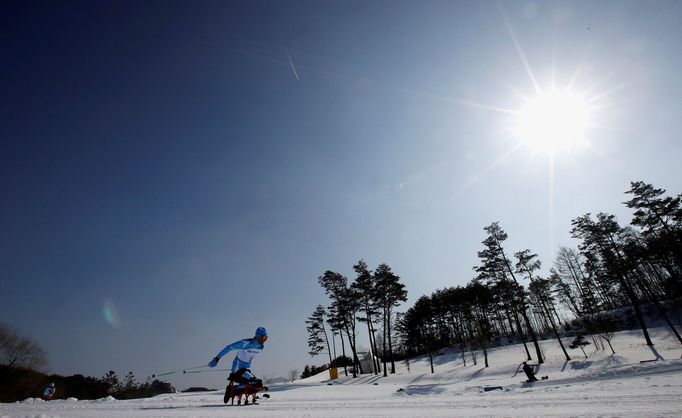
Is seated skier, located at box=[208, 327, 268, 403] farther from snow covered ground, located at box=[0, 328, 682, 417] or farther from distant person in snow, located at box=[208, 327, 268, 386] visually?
snow covered ground, located at box=[0, 328, 682, 417]

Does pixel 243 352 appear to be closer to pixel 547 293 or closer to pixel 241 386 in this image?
pixel 241 386

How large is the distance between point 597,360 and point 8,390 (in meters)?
55.0

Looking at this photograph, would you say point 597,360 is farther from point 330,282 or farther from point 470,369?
point 330,282

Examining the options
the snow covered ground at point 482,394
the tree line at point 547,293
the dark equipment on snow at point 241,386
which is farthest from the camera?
the tree line at point 547,293

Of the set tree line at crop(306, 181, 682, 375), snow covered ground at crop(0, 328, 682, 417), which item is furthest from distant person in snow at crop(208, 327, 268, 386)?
tree line at crop(306, 181, 682, 375)

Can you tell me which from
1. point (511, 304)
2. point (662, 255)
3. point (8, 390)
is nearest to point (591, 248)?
point (662, 255)

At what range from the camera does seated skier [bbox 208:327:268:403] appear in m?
7.71

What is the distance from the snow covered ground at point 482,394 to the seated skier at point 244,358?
72 centimetres

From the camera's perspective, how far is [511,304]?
27.9m

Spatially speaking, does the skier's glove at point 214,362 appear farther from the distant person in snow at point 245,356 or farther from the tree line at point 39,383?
the tree line at point 39,383

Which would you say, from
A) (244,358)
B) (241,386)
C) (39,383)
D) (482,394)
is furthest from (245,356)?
(39,383)

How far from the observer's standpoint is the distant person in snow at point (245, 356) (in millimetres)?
7750

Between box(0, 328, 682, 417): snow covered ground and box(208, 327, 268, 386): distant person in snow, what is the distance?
2.85 feet

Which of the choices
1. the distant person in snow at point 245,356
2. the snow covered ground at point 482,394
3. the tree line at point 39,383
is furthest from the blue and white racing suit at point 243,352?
the tree line at point 39,383
